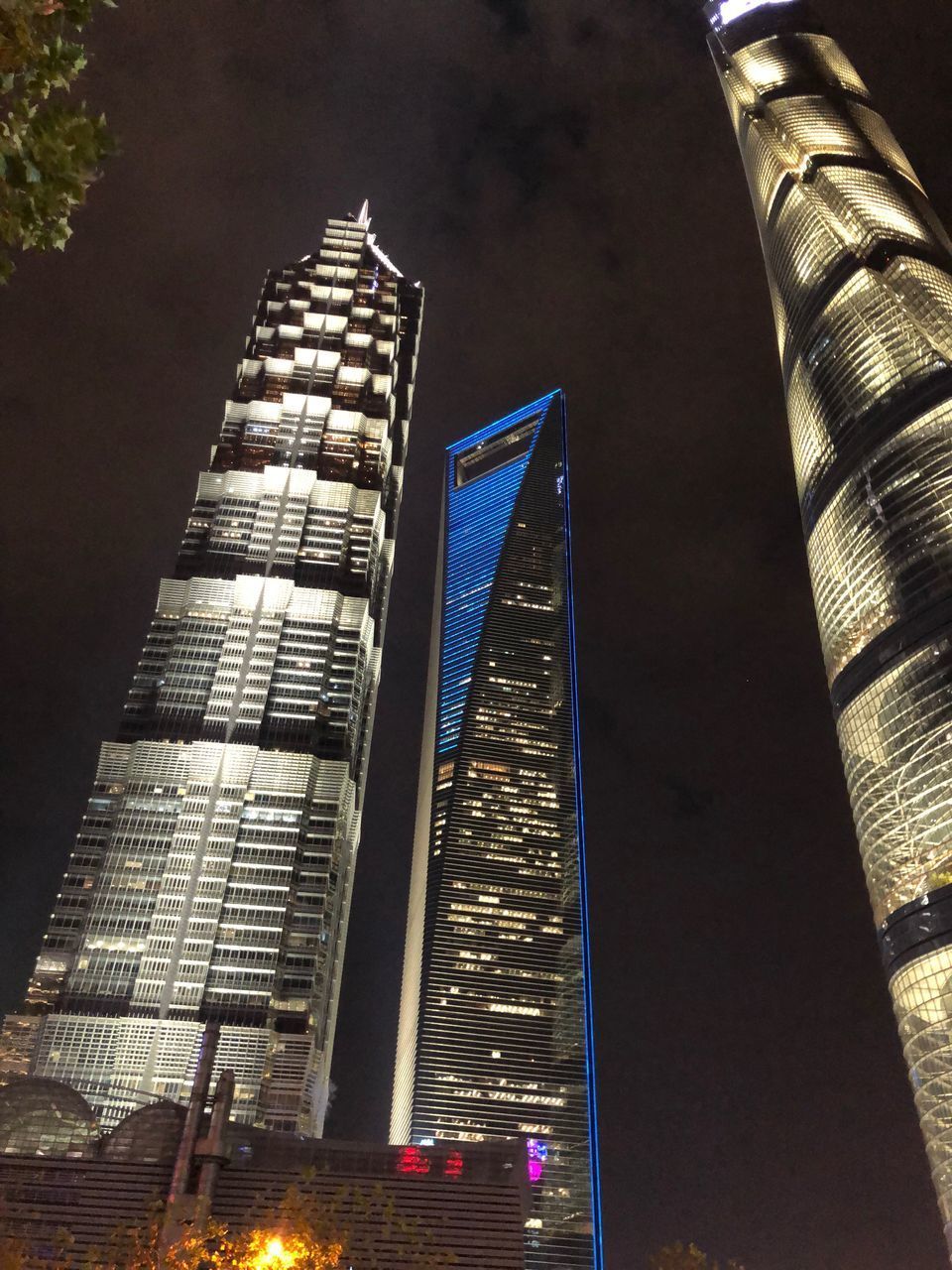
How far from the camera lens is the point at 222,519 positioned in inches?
6216

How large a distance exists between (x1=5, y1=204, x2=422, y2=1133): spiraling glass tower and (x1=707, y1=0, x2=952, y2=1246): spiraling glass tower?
246ft

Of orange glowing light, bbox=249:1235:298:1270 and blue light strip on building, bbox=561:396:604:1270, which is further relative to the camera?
blue light strip on building, bbox=561:396:604:1270

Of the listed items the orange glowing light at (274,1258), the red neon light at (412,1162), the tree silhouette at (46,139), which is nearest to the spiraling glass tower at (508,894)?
the red neon light at (412,1162)

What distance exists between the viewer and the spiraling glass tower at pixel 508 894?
135 m

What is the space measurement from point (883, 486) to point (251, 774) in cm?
9041

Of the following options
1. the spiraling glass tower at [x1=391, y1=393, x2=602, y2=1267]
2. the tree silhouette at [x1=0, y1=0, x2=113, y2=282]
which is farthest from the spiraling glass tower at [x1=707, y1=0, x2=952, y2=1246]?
the spiraling glass tower at [x1=391, y1=393, x2=602, y2=1267]

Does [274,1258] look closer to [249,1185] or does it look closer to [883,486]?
[249,1185]

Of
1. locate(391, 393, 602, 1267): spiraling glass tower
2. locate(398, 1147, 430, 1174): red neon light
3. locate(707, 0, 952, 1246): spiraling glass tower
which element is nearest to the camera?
locate(707, 0, 952, 1246): spiraling glass tower

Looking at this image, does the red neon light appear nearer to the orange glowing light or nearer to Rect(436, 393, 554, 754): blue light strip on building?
the orange glowing light

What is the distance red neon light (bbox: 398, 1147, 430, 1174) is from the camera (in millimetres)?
63375

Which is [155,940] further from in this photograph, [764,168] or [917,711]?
[764,168]

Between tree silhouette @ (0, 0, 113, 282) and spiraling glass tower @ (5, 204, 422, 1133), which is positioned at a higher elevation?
spiraling glass tower @ (5, 204, 422, 1133)

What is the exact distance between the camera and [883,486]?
7438 cm

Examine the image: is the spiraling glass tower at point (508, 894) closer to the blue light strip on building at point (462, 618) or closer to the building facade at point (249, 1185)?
the blue light strip on building at point (462, 618)
